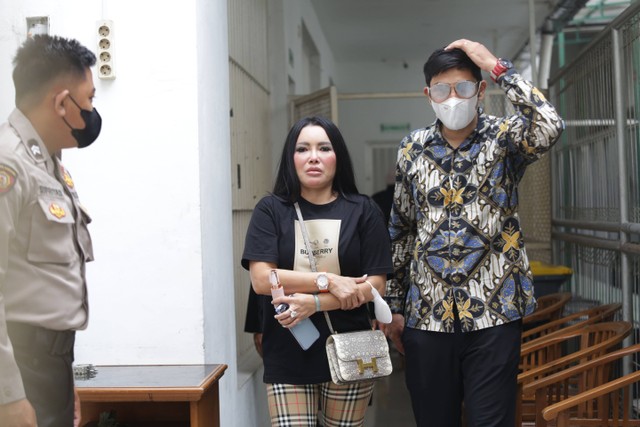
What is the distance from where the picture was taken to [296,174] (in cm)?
252

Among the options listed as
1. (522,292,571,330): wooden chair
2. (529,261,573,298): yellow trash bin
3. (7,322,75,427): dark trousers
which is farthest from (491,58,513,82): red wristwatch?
(529,261,573,298): yellow trash bin

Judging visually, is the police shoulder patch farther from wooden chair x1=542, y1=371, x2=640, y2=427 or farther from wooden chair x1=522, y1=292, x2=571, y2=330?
wooden chair x1=522, y1=292, x2=571, y2=330

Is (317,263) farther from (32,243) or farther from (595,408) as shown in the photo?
(595,408)

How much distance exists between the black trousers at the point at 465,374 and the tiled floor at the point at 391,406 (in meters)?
2.39

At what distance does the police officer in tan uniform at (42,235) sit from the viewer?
1.41 meters

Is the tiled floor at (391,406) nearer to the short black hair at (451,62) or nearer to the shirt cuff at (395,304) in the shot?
the shirt cuff at (395,304)

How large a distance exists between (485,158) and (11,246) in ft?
4.94

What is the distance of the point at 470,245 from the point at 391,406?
314 centimetres

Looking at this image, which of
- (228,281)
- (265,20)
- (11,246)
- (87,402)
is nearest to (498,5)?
(265,20)

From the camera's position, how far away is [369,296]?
2420 millimetres

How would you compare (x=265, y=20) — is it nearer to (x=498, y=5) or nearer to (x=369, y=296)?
(x=369, y=296)

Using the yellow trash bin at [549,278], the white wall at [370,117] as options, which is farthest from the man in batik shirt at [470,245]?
the white wall at [370,117]

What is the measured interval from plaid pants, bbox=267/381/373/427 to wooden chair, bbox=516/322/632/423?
2.27 feet

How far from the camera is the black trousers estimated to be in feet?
7.72
